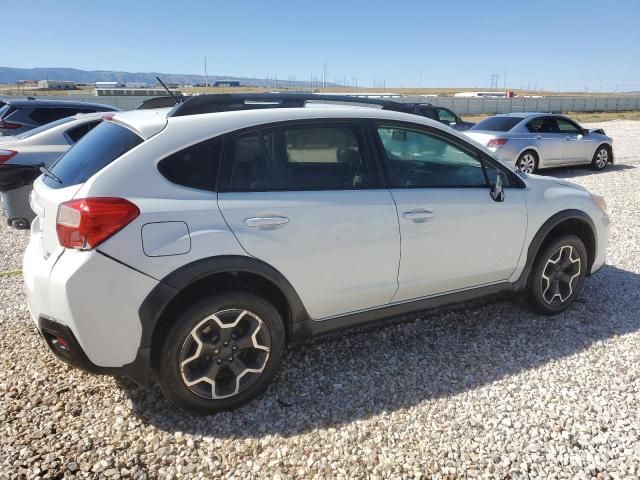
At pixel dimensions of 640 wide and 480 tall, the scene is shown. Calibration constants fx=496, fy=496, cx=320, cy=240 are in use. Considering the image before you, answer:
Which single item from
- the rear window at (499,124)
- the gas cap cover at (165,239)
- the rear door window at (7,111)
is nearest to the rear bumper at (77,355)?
the gas cap cover at (165,239)

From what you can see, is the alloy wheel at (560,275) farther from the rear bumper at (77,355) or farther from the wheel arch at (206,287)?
the rear bumper at (77,355)

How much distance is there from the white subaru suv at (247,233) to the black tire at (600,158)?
10.9 meters

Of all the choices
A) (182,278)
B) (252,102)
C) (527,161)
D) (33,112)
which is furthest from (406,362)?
(527,161)

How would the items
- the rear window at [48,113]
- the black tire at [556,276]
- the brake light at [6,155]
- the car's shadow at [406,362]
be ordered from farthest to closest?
the rear window at [48,113] → the brake light at [6,155] → the black tire at [556,276] → the car's shadow at [406,362]

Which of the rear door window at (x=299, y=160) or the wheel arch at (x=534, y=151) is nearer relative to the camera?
the rear door window at (x=299, y=160)

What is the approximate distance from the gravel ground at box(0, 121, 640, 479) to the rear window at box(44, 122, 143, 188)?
134 centimetres

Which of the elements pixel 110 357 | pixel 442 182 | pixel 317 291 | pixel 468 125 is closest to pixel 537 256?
pixel 442 182

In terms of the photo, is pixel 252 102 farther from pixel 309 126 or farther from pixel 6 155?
pixel 6 155

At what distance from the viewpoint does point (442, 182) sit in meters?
3.50

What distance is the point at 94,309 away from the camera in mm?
2436

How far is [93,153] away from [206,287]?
0.99 meters

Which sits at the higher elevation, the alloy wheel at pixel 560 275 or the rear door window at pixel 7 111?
the rear door window at pixel 7 111

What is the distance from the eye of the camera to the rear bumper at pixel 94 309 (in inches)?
94.6

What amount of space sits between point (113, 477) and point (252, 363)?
2.97 feet
